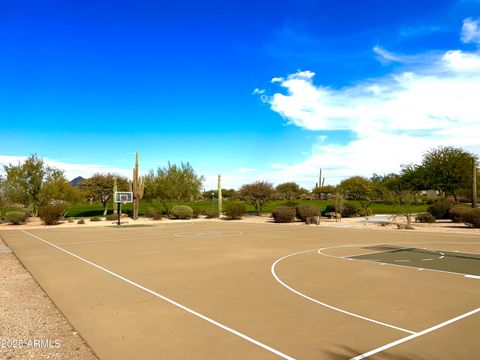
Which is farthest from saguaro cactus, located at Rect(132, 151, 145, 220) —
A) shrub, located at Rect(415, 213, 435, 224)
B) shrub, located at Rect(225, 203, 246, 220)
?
shrub, located at Rect(415, 213, 435, 224)

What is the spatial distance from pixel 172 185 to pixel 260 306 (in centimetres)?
3640

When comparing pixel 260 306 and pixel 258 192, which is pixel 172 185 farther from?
pixel 260 306

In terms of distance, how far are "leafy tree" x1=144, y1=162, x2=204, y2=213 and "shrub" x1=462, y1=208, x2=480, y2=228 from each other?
28.4 m

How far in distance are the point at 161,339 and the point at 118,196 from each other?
29395mm

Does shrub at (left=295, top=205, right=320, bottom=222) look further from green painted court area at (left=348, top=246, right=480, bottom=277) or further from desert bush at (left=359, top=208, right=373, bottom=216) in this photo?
green painted court area at (left=348, top=246, right=480, bottom=277)

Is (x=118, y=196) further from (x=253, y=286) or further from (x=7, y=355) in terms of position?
(x=7, y=355)

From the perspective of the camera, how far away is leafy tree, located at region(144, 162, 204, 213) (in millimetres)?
43281

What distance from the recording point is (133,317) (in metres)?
7.14

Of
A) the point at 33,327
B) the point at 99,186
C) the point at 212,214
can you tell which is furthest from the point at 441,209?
the point at 99,186

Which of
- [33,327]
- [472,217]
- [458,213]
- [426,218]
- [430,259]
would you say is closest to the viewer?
[33,327]

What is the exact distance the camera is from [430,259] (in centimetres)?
1367

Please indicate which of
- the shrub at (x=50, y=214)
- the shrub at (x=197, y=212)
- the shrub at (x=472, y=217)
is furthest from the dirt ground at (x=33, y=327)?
the shrub at (x=197, y=212)

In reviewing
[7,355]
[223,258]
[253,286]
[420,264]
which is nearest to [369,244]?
[420,264]

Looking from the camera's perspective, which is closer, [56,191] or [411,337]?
[411,337]
